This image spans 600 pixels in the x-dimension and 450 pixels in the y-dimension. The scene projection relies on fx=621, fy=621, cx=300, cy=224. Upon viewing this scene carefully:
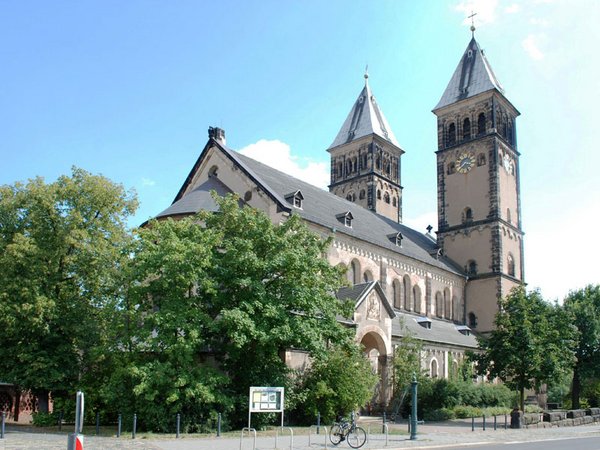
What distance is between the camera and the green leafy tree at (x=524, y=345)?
110 feet

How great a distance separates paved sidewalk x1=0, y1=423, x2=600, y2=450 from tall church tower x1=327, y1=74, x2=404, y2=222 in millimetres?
40442

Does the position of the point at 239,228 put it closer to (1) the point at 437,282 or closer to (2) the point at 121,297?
(2) the point at 121,297

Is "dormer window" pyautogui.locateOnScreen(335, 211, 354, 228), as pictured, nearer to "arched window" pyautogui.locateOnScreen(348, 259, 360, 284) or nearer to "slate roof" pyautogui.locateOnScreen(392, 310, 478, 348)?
"arched window" pyautogui.locateOnScreen(348, 259, 360, 284)

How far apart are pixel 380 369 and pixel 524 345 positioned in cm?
787

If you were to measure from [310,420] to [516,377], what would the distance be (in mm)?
13529

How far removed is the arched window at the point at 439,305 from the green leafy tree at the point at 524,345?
49.0 feet

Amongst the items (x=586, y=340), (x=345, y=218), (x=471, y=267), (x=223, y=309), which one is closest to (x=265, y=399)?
(x=223, y=309)

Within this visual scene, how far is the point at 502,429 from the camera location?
29828 mm

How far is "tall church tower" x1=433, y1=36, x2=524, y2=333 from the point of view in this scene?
55.7 meters

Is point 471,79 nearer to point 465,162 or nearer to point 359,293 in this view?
point 465,162

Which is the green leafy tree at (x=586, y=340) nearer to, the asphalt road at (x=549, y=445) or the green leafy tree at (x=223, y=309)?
the asphalt road at (x=549, y=445)

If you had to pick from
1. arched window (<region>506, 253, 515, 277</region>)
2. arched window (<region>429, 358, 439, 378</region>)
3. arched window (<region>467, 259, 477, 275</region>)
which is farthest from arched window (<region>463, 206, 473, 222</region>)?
arched window (<region>429, 358, 439, 378</region>)

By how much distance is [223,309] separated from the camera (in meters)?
23.8

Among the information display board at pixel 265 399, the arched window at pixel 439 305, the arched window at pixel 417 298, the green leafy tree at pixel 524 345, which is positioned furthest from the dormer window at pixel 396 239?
the information display board at pixel 265 399
